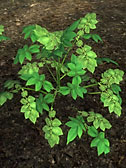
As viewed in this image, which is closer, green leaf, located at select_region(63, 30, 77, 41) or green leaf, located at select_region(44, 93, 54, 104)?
green leaf, located at select_region(63, 30, 77, 41)

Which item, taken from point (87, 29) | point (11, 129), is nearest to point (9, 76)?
point (11, 129)

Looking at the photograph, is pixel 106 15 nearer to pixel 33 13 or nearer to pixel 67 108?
pixel 33 13

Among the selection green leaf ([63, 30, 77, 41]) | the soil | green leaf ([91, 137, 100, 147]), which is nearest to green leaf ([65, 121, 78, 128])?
green leaf ([91, 137, 100, 147])

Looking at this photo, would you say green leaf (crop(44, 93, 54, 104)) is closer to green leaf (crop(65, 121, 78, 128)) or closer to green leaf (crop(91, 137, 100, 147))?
green leaf (crop(65, 121, 78, 128))

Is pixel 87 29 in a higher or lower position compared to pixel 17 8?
higher

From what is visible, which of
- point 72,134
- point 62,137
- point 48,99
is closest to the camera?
point 72,134

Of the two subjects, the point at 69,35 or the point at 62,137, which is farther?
the point at 62,137

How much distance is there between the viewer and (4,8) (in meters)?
4.75

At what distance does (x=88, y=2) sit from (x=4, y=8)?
6.28 ft

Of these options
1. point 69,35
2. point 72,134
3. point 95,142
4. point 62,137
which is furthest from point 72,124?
point 69,35

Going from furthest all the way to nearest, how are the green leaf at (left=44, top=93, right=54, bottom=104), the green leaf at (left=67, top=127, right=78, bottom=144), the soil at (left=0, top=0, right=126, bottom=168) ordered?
1. the soil at (left=0, top=0, right=126, bottom=168)
2. the green leaf at (left=44, top=93, right=54, bottom=104)
3. the green leaf at (left=67, top=127, right=78, bottom=144)

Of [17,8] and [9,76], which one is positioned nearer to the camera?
[9,76]

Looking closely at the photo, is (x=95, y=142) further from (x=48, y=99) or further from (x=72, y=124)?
(x=48, y=99)

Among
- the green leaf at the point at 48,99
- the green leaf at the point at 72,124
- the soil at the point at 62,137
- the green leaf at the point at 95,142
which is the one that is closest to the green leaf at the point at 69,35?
the green leaf at the point at 48,99
